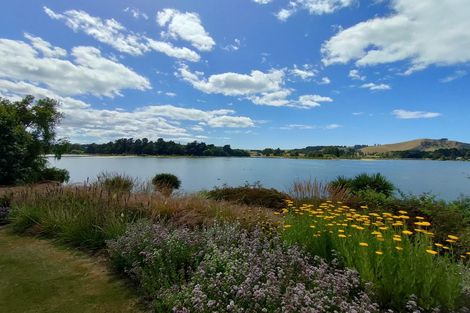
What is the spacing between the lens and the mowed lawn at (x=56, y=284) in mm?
3426

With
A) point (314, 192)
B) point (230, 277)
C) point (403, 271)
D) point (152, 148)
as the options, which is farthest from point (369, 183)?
point (152, 148)

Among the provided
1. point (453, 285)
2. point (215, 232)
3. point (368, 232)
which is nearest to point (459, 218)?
point (368, 232)

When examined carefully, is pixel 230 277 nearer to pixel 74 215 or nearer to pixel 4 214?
pixel 74 215

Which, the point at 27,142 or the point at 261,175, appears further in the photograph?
the point at 261,175

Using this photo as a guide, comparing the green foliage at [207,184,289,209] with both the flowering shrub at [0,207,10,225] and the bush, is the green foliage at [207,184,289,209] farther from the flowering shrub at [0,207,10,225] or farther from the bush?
the bush

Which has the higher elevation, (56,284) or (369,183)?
(369,183)

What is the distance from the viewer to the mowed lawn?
343 cm

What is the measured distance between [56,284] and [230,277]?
252 centimetres

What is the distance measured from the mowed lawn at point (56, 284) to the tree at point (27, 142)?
10463 mm

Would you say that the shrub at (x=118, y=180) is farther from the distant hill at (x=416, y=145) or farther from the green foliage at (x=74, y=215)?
the distant hill at (x=416, y=145)

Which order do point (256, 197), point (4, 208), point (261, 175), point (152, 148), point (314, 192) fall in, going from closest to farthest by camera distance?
1. point (4, 208)
2. point (314, 192)
3. point (256, 197)
4. point (261, 175)
5. point (152, 148)

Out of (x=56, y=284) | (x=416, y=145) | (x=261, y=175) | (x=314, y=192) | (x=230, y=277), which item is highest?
(x=416, y=145)

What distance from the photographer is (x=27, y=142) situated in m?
15.9

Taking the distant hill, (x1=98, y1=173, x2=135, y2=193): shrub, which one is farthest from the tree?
the distant hill
